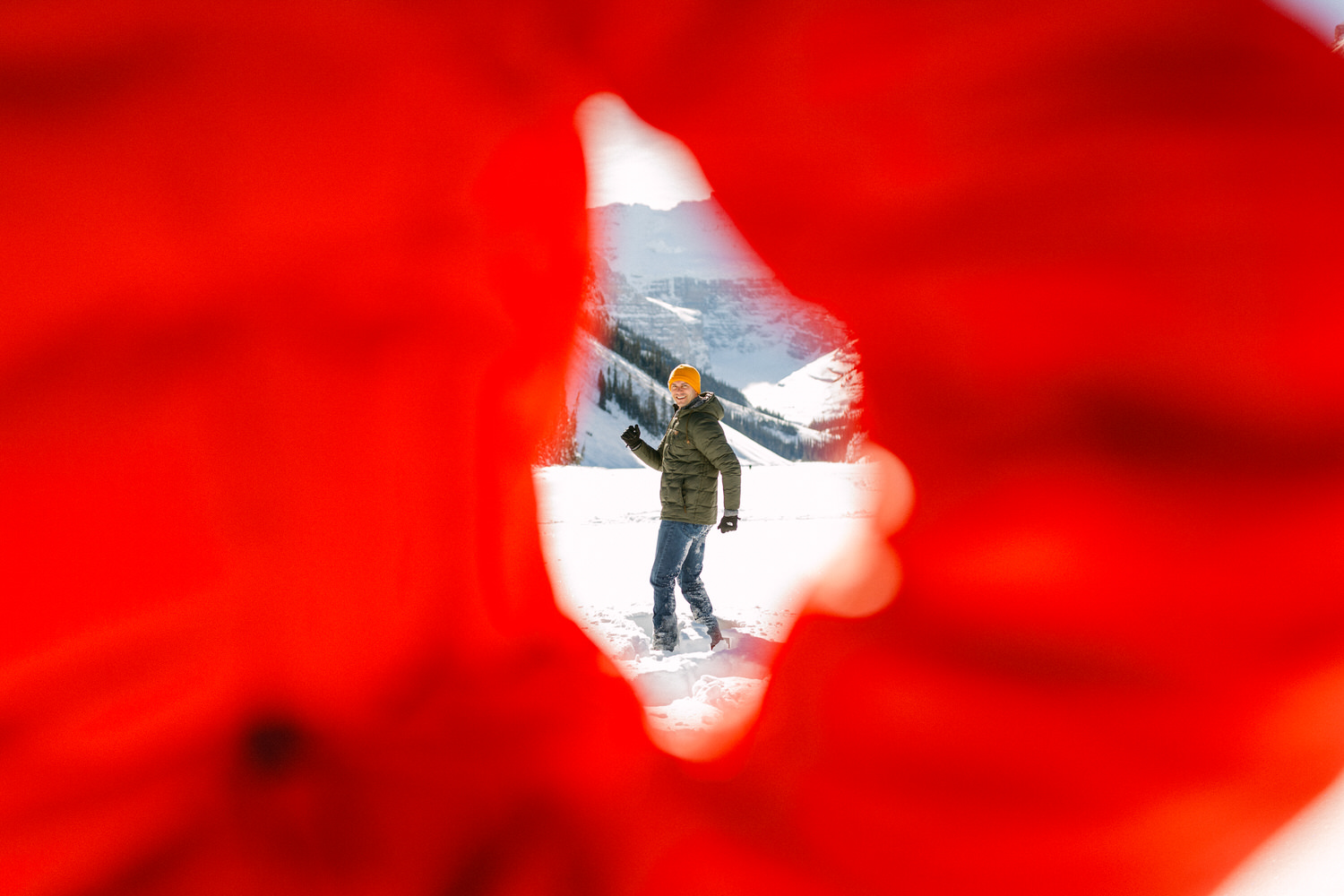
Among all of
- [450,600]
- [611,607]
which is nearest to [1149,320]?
[450,600]

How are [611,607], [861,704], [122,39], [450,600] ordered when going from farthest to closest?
[611,607] → [450,600] → [861,704] → [122,39]

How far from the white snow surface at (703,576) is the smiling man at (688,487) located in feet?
0.74

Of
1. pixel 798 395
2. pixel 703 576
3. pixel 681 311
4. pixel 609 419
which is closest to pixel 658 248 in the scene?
pixel 681 311

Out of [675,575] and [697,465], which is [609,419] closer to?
[675,575]

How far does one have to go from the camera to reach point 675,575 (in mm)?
2717

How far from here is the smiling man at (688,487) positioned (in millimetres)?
2533

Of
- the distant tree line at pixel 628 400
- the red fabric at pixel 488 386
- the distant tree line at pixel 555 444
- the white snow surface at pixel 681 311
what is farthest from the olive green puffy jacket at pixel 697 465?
the white snow surface at pixel 681 311

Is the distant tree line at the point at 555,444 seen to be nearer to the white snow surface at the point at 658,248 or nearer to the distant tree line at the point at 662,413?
the white snow surface at the point at 658,248

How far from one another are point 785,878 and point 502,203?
4.93 ft

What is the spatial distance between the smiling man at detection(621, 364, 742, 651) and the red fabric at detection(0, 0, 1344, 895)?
2.78ft

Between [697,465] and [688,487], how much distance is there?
8 centimetres

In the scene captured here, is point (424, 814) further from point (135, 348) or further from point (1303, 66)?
point (1303, 66)

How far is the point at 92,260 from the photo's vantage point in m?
1.21

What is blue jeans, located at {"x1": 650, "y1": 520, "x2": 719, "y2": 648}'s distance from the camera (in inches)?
105
